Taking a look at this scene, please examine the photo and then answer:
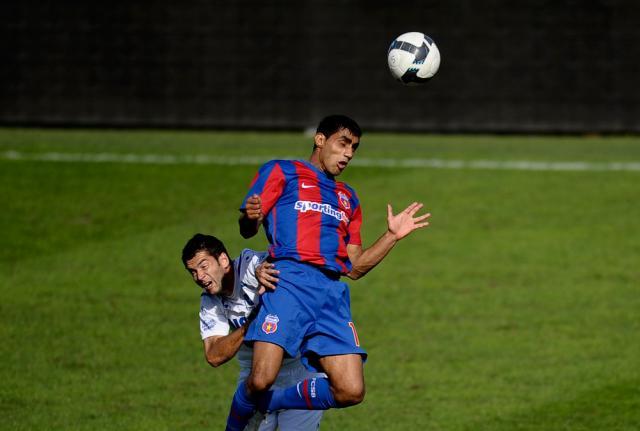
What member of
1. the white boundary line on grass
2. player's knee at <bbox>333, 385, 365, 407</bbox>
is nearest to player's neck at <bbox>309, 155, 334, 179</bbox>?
player's knee at <bbox>333, 385, 365, 407</bbox>

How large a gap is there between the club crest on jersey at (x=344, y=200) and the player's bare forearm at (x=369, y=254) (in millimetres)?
288

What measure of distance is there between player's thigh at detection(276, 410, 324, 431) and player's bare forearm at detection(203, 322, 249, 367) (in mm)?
631

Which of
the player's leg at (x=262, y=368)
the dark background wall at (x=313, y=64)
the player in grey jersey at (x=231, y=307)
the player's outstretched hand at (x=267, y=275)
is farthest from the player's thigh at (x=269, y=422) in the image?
the dark background wall at (x=313, y=64)

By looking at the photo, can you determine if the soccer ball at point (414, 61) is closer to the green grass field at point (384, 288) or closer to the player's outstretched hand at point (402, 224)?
the player's outstretched hand at point (402, 224)

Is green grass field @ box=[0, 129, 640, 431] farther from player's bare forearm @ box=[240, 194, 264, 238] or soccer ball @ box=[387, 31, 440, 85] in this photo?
soccer ball @ box=[387, 31, 440, 85]

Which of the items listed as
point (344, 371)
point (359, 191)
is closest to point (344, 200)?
point (344, 371)

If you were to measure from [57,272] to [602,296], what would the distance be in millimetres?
6025

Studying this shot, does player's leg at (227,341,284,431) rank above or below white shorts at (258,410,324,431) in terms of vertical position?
above

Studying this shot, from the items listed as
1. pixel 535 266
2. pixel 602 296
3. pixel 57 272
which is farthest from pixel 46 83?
pixel 602 296

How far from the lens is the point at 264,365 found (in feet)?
22.5

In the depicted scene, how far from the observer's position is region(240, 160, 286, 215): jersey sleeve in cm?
731

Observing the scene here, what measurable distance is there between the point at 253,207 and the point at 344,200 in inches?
27.7

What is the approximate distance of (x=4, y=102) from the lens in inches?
853

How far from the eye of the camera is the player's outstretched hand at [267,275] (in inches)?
272
